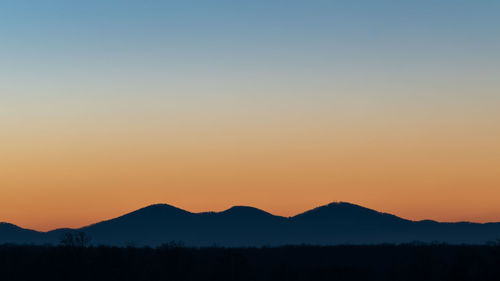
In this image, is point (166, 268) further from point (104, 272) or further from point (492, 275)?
point (492, 275)

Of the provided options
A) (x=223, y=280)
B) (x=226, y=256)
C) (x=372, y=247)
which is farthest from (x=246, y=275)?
(x=372, y=247)

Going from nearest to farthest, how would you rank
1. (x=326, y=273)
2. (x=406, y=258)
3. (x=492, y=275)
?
(x=492, y=275)
(x=326, y=273)
(x=406, y=258)

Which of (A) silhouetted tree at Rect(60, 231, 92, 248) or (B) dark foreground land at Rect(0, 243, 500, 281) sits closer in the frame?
(B) dark foreground land at Rect(0, 243, 500, 281)

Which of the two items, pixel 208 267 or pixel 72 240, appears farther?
pixel 72 240

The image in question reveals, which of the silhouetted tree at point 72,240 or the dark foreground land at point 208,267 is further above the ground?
the silhouetted tree at point 72,240

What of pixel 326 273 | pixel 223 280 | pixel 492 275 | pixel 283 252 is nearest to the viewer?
pixel 492 275

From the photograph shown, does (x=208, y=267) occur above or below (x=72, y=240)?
below

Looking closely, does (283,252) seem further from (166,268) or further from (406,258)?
(166,268)

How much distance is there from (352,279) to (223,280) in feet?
61.3

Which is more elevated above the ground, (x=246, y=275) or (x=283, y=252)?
(x=283, y=252)

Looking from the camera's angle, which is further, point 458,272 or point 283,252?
point 283,252

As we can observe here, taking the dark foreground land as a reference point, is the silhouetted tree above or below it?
above

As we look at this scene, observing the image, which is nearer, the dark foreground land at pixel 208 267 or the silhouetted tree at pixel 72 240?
the dark foreground land at pixel 208 267

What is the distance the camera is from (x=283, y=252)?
16938 cm
